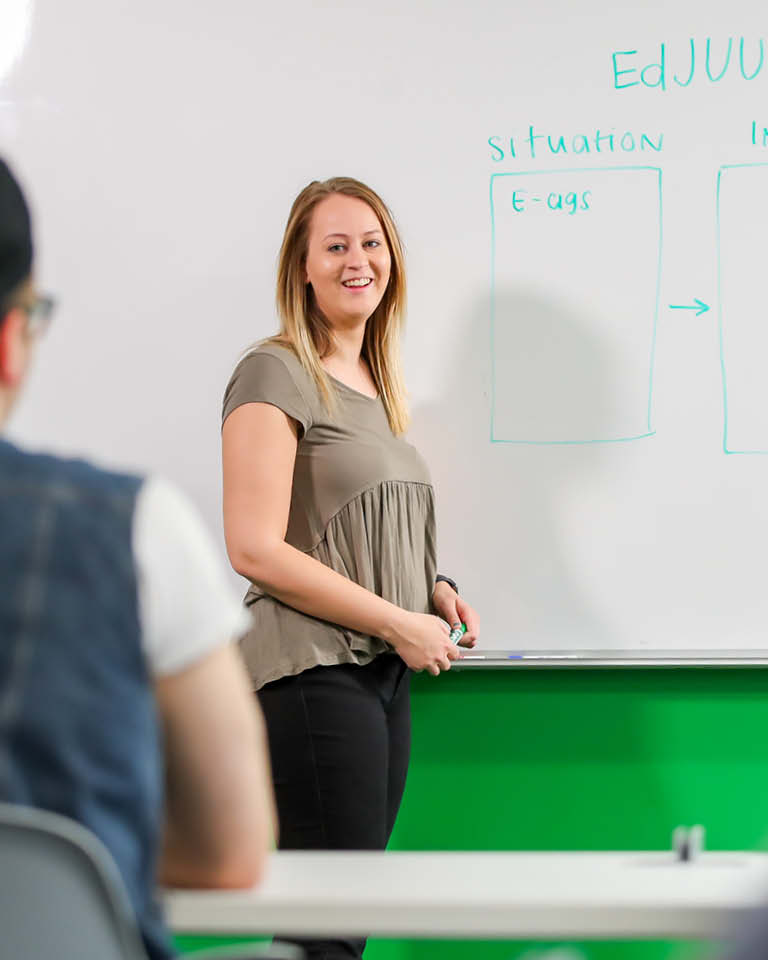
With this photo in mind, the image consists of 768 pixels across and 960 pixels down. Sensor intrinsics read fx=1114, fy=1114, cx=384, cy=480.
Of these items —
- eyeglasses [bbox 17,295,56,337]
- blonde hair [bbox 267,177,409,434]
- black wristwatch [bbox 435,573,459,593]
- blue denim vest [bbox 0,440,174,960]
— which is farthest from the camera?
black wristwatch [bbox 435,573,459,593]

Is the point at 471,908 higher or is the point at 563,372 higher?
the point at 563,372

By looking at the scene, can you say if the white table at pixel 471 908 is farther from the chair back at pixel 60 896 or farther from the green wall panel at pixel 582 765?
the green wall panel at pixel 582 765

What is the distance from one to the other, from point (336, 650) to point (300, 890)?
2.66ft

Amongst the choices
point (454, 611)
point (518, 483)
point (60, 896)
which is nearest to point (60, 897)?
point (60, 896)

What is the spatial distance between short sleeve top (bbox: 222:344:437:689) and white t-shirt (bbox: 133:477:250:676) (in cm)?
95

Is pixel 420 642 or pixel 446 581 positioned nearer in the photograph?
pixel 420 642

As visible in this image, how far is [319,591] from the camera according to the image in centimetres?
164

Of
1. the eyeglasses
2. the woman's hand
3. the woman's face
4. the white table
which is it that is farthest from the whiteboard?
the eyeglasses

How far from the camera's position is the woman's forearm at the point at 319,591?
5.35 feet

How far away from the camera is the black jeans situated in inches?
63.7

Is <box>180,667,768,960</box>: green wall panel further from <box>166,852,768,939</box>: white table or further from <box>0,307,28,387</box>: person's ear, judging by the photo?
<box>0,307,28,387</box>: person's ear

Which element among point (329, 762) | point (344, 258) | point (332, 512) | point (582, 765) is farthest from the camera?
point (582, 765)

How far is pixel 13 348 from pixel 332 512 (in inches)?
39.5

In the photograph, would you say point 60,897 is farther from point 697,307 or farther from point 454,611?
point 697,307
